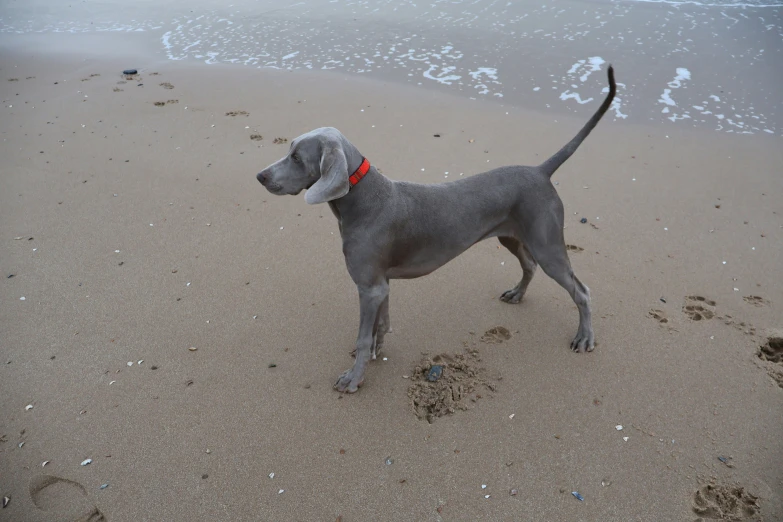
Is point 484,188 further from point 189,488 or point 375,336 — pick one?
point 189,488

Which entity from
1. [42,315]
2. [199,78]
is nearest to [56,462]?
[42,315]

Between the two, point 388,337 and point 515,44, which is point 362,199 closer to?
point 388,337

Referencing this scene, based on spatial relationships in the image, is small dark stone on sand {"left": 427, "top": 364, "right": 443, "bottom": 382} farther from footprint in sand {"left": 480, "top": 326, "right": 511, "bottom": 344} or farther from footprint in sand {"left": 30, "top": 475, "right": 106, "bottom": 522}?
footprint in sand {"left": 30, "top": 475, "right": 106, "bottom": 522}

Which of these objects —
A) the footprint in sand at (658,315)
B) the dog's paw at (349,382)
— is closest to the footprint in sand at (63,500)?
the dog's paw at (349,382)

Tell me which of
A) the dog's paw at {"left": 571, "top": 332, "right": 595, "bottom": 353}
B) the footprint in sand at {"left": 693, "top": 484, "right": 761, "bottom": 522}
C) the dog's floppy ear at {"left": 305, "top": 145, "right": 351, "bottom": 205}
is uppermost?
the dog's floppy ear at {"left": 305, "top": 145, "right": 351, "bottom": 205}

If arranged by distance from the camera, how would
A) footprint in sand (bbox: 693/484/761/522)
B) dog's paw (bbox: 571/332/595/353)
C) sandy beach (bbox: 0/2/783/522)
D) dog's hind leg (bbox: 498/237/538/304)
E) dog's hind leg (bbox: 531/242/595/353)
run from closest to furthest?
footprint in sand (bbox: 693/484/761/522) → sandy beach (bbox: 0/2/783/522) → dog's hind leg (bbox: 531/242/595/353) → dog's paw (bbox: 571/332/595/353) → dog's hind leg (bbox: 498/237/538/304)

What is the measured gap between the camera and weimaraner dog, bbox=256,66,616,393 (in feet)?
9.57

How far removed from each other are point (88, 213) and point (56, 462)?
281cm

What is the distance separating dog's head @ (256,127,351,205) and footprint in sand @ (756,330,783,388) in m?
2.82

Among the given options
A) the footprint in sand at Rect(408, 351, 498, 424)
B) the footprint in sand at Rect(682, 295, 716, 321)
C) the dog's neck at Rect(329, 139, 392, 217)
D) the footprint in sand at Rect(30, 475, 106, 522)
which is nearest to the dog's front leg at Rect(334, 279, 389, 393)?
the footprint in sand at Rect(408, 351, 498, 424)

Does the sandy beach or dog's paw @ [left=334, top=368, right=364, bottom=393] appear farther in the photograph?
dog's paw @ [left=334, top=368, right=364, bottom=393]

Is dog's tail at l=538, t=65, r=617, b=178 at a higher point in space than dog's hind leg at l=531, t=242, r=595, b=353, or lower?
higher

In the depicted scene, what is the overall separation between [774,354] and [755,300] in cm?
55

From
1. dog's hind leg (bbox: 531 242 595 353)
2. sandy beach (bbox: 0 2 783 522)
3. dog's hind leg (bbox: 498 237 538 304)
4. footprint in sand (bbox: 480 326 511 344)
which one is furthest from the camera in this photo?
dog's hind leg (bbox: 498 237 538 304)
